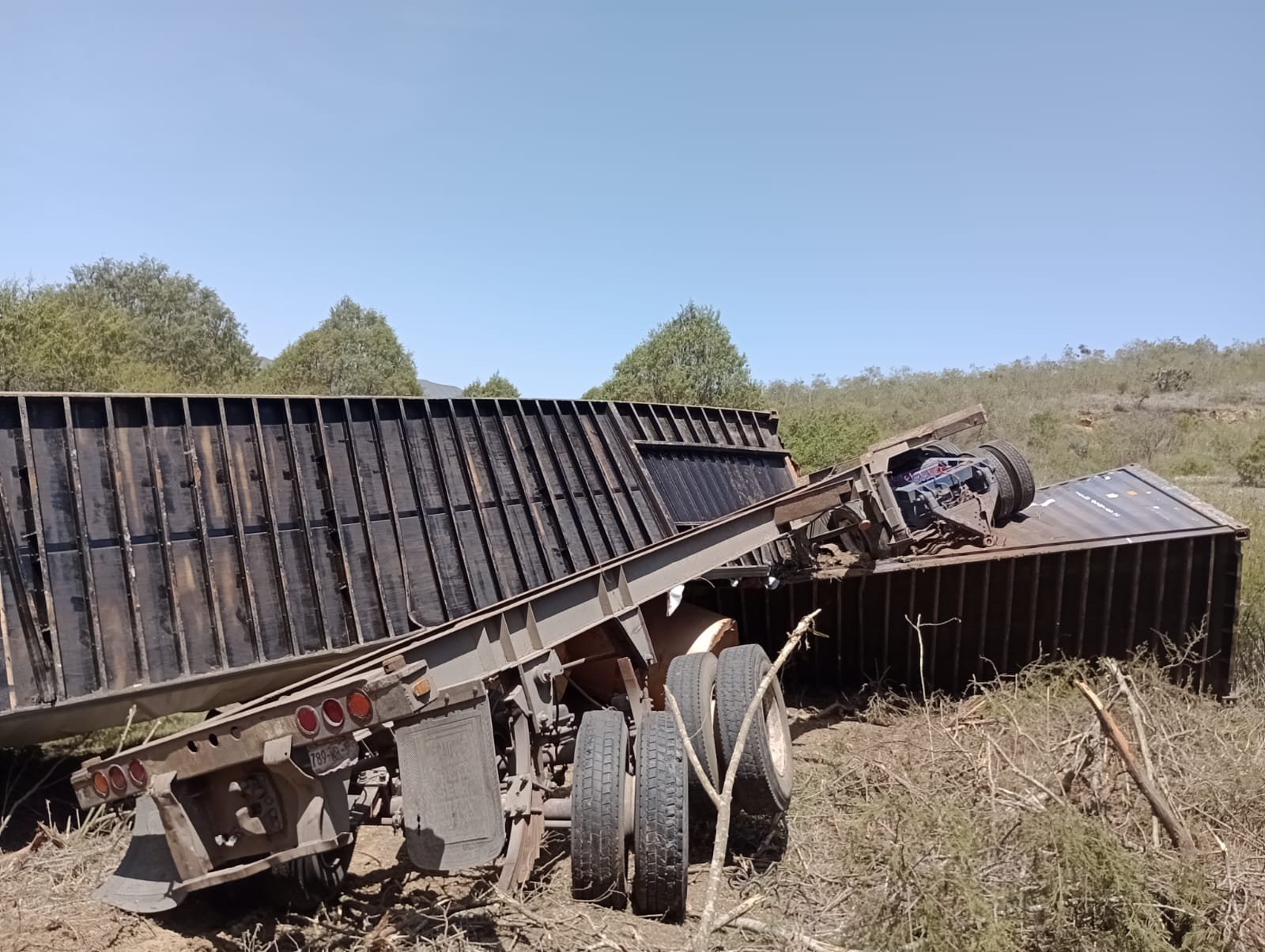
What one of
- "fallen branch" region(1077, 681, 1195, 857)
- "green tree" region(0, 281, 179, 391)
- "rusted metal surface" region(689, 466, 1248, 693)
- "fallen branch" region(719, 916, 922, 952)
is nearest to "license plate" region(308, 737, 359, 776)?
"fallen branch" region(719, 916, 922, 952)

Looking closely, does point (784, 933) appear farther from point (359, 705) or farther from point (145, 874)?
point (145, 874)

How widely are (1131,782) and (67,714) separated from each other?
7177mm

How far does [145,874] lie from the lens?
421cm

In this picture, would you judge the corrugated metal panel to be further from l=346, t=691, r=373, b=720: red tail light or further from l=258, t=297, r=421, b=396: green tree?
l=258, t=297, r=421, b=396: green tree

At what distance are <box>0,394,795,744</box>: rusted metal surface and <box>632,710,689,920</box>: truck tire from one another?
11.9 feet

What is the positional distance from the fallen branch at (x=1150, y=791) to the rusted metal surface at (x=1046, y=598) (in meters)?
3.82

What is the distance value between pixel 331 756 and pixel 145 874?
131 cm

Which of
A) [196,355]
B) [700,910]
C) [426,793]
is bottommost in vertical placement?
[700,910]

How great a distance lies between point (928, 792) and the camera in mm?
5836

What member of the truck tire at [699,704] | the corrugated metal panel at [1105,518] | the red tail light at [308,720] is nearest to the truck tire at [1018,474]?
the corrugated metal panel at [1105,518]

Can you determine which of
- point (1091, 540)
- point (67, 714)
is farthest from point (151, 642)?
point (1091, 540)

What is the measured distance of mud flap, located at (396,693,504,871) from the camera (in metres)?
4.14

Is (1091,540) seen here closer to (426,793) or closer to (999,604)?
(999,604)

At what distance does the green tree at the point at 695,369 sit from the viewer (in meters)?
30.6
